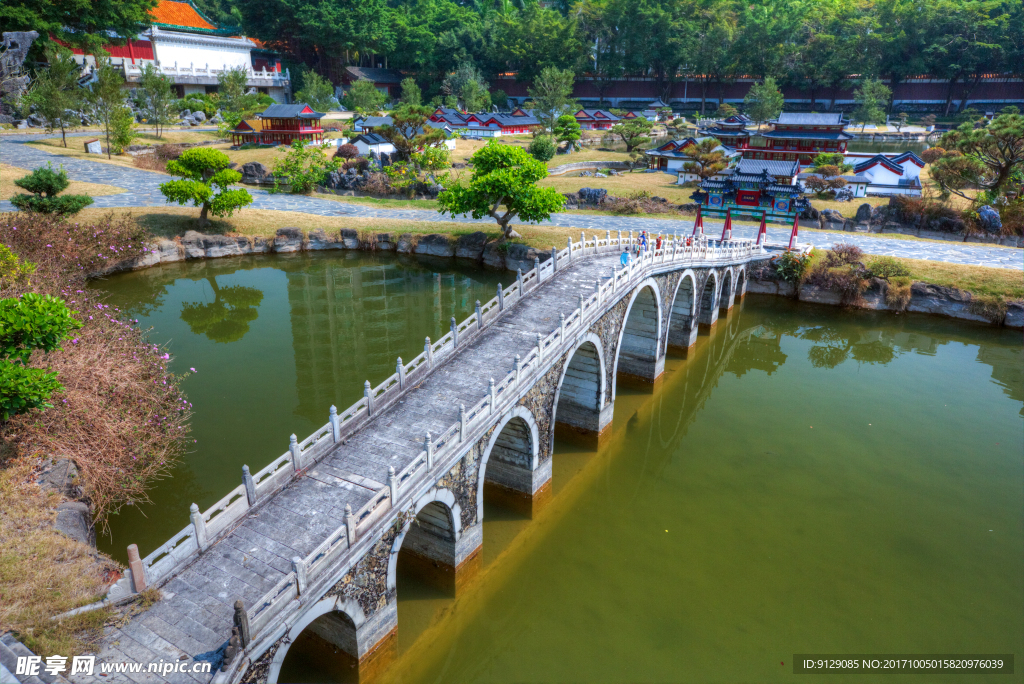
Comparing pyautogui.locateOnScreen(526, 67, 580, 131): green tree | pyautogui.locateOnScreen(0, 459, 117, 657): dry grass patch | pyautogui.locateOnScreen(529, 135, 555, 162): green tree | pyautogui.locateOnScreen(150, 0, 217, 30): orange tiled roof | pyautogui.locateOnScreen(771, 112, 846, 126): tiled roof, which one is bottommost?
pyautogui.locateOnScreen(0, 459, 117, 657): dry grass patch

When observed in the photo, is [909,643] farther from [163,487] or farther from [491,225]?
[491,225]

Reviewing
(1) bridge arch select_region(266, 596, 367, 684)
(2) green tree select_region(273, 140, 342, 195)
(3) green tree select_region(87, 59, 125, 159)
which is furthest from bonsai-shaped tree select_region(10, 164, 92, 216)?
(1) bridge arch select_region(266, 596, 367, 684)

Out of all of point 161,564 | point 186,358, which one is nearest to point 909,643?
point 161,564

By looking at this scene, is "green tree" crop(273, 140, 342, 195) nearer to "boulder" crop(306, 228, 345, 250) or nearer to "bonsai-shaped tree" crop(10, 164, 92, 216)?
"boulder" crop(306, 228, 345, 250)

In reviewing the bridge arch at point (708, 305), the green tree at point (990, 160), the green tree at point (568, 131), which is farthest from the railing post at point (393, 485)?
the green tree at point (568, 131)

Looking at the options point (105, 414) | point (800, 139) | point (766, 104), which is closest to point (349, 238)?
point (105, 414)

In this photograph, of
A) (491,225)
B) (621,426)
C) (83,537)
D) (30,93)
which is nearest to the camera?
(83,537)
